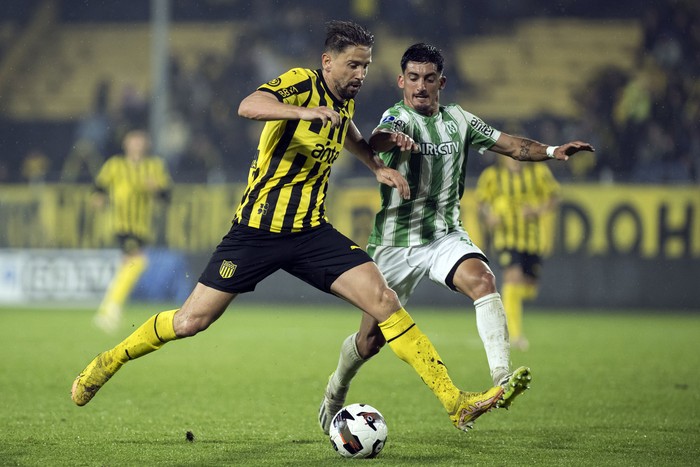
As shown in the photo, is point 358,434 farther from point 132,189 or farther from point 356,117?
point 356,117

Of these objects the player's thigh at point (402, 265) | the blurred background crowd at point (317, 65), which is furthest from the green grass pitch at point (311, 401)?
the blurred background crowd at point (317, 65)

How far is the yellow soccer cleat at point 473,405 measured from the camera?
5.18m

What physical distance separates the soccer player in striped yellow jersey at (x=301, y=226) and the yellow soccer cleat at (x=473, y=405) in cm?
28

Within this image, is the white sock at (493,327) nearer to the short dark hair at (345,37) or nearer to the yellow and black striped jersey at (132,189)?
the short dark hair at (345,37)

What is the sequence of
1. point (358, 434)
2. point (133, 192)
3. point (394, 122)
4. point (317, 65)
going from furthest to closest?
point (317, 65) → point (133, 192) → point (394, 122) → point (358, 434)

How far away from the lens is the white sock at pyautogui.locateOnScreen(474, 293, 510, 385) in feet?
18.7

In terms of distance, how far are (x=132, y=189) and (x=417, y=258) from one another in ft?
28.5

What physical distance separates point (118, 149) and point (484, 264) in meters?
13.8

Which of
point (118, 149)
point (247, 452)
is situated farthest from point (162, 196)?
point (247, 452)

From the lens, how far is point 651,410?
23.4 ft

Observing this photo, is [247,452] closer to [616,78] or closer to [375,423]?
[375,423]

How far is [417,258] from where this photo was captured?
20.5 feet

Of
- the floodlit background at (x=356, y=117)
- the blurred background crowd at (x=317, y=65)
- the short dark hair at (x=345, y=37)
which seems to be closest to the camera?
the short dark hair at (x=345, y=37)

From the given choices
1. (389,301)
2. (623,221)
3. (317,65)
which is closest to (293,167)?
(389,301)
